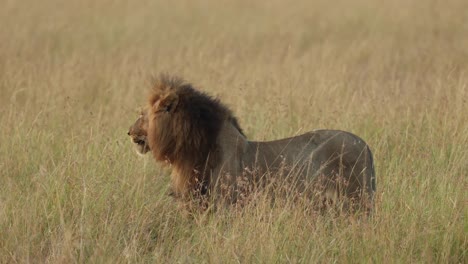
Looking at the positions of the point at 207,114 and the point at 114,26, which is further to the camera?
the point at 114,26

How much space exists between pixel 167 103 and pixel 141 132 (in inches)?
11.3

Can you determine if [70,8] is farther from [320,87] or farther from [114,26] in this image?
[320,87]

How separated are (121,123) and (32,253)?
2865 mm

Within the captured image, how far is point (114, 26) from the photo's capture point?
546 inches

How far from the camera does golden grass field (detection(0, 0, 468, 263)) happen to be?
4.74 metres

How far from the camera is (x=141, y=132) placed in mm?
5441

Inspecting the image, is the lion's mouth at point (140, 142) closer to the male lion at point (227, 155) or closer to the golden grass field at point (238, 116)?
the male lion at point (227, 155)

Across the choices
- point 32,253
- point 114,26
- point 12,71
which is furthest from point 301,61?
point 32,253

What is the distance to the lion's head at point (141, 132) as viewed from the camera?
5.43 metres

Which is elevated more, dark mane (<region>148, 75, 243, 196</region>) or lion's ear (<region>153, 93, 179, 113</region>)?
lion's ear (<region>153, 93, 179, 113</region>)

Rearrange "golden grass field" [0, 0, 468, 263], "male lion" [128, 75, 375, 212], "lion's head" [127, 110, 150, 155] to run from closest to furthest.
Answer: "golden grass field" [0, 0, 468, 263] → "male lion" [128, 75, 375, 212] → "lion's head" [127, 110, 150, 155]

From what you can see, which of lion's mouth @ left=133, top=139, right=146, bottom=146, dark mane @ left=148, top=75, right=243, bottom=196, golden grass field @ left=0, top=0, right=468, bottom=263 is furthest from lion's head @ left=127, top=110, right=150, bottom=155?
golden grass field @ left=0, top=0, right=468, bottom=263

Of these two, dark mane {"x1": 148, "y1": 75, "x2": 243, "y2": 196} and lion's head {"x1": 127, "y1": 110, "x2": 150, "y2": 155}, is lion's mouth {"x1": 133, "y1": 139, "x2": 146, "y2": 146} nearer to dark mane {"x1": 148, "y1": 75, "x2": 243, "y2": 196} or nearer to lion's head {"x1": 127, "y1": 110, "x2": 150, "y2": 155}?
lion's head {"x1": 127, "y1": 110, "x2": 150, "y2": 155}

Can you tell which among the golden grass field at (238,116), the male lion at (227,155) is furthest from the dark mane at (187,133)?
the golden grass field at (238,116)
